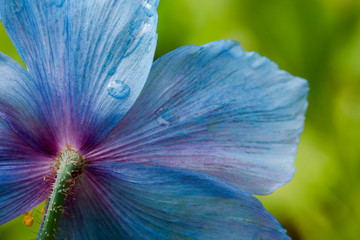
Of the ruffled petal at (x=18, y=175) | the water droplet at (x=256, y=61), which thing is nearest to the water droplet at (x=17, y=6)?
the ruffled petal at (x=18, y=175)

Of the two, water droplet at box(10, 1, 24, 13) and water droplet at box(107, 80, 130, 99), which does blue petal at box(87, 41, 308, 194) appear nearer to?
water droplet at box(107, 80, 130, 99)

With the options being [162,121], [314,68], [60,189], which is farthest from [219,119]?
[314,68]

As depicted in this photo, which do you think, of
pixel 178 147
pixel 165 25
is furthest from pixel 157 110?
pixel 165 25

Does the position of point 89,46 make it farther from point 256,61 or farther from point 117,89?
point 256,61

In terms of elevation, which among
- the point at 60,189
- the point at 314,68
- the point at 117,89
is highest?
the point at 314,68

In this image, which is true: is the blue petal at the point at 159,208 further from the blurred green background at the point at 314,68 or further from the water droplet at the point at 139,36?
the blurred green background at the point at 314,68

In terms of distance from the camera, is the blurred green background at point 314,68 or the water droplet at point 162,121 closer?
the water droplet at point 162,121
